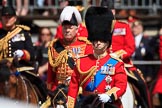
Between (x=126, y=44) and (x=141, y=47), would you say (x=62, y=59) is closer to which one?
(x=126, y=44)

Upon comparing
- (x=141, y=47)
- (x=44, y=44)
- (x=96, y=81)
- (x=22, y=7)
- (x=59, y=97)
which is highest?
(x=96, y=81)

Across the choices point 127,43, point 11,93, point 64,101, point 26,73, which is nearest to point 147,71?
point 127,43

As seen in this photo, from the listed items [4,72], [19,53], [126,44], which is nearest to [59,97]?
[4,72]

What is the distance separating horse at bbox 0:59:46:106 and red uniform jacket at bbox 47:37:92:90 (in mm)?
382

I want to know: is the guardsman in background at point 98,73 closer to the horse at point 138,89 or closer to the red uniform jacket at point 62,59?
the red uniform jacket at point 62,59

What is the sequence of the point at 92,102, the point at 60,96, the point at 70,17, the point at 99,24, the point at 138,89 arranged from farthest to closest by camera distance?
the point at 138,89 < the point at 70,17 < the point at 60,96 < the point at 99,24 < the point at 92,102

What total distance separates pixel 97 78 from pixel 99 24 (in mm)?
628

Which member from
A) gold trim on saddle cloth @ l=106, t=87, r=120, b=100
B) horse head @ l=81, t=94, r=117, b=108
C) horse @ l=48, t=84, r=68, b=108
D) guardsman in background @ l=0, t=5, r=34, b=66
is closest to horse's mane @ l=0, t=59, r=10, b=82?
horse head @ l=81, t=94, r=117, b=108

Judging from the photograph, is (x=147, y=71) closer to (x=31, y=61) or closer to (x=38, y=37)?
(x=38, y=37)

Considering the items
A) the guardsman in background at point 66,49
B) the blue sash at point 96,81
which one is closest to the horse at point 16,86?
the guardsman in background at point 66,49

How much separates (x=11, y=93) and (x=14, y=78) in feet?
1.42

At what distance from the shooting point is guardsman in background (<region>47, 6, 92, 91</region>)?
10.6 meters

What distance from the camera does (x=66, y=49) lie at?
10867 millimetres

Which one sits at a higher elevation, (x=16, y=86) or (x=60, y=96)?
(x=16, y=86)
